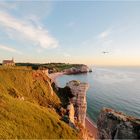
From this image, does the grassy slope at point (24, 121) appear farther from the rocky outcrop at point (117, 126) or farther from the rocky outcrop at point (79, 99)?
the rocky outcrop at point (79, 99)

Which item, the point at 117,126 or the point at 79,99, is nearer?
the point at 117,126

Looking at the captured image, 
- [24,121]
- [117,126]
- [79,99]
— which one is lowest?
[79,99]

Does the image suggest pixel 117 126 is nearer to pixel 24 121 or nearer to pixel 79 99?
pixel 24 121

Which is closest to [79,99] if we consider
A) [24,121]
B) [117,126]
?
[24,121]

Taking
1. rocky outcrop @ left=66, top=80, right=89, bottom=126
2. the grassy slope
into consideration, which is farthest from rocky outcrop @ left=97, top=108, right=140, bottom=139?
rocky outcrop @ left=66, top=80, right=89, bottom=126

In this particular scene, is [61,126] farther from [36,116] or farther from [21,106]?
[21,106]

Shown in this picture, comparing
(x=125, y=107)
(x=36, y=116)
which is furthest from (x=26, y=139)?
(x=125, y=107)

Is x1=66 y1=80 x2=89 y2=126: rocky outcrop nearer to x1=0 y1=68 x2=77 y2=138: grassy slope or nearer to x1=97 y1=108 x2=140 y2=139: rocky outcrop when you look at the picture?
x1=0 y1=68 x2=77 y2=138: grassy slope

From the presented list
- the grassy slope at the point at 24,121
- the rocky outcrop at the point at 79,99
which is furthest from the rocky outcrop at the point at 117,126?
the rocky outcrop at the point at 79,99
